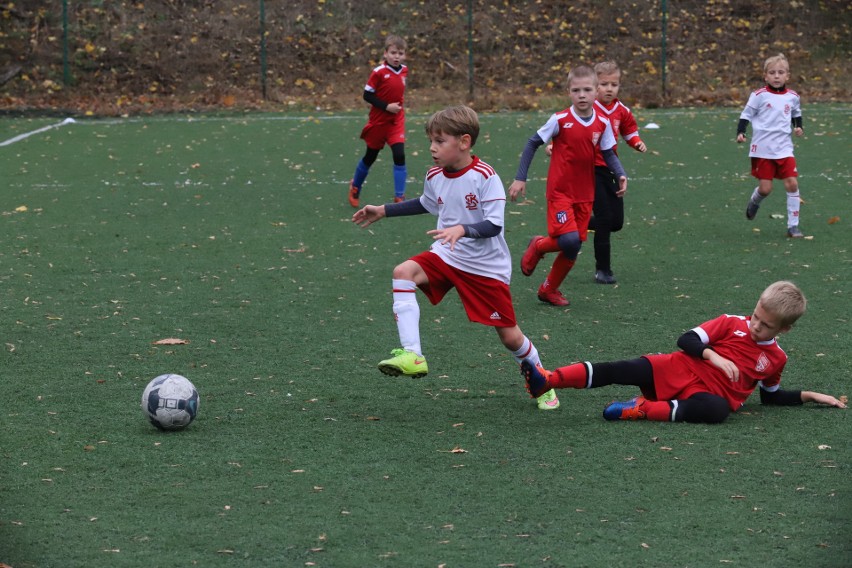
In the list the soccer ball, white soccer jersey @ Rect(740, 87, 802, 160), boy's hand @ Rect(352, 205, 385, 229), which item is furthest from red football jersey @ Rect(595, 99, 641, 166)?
the soccer ball

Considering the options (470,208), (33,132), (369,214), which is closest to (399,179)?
(369,214)

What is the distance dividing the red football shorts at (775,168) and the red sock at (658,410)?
5.86 meters

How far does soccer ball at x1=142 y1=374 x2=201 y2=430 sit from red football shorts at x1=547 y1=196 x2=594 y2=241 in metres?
3.63

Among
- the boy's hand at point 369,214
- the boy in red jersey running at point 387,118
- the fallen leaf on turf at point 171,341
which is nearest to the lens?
the boy's hand at point 369,214

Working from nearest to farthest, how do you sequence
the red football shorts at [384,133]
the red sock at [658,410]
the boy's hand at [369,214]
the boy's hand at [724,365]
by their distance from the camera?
the boy's hand at [724,365], the red sock at [658,410], the boy's hand at [369,214], the red football shorts at [384,133]

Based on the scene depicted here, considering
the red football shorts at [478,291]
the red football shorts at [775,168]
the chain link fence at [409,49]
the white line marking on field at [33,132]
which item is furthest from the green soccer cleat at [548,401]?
the chain link fence at [409,49]

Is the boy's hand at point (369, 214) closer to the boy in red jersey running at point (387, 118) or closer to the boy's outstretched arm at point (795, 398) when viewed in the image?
the boy's outstretched arm at point (795, 398)

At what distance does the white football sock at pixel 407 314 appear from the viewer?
18.3ft

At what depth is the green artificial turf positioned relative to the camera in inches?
162

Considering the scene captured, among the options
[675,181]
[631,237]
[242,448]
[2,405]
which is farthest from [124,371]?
[675,181]

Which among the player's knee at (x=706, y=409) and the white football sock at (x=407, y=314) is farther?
the white football sock at (x=407, y=314)

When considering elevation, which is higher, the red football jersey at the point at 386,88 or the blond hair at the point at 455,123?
the blond hair at the point at 455,123

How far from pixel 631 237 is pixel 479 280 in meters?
5.38

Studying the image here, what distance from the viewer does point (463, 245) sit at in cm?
582
